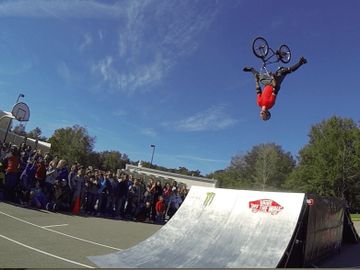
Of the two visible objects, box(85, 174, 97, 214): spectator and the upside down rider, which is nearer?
the upside down rider

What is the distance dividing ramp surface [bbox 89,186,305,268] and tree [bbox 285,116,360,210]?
4472 cm

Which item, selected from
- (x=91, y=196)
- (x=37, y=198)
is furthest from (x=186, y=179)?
(x=37, y=198)

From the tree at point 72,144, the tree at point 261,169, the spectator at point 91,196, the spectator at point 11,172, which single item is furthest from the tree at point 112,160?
the spectator at point 11,172

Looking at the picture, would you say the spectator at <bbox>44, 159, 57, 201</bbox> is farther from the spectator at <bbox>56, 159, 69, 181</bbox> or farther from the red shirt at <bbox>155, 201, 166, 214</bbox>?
the red shirt at <bbox>155, 201, 166, 214</bbox>

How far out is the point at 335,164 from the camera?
5181 centimetres

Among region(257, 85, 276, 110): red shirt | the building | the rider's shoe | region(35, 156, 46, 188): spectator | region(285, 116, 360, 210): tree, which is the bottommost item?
region(35, 156, 46, 188): spectator

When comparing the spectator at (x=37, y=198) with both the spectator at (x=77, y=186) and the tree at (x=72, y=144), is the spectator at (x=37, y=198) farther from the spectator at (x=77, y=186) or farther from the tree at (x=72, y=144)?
the tree at (x=72, y=144)

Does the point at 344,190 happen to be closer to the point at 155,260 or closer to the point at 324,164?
the point at 324,164

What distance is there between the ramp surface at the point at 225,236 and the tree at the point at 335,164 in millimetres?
44718

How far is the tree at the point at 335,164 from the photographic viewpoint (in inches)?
2010

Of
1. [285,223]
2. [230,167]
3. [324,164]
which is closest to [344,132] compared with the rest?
[324,164]

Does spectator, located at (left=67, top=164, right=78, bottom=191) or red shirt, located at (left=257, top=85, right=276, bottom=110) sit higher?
red shirt, located at (left=257, top=85, right=276, bottom=110)

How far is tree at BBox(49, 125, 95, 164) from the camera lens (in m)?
69.6

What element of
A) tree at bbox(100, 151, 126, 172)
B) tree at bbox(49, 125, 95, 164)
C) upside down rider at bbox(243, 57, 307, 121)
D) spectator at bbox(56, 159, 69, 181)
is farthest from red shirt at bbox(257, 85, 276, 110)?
tree at bbox(100, 151, 126, 172)
